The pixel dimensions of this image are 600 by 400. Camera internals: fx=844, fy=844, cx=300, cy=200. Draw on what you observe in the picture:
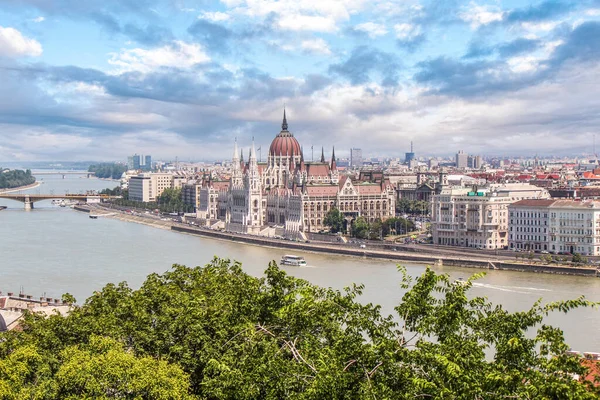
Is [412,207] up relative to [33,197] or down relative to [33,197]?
down

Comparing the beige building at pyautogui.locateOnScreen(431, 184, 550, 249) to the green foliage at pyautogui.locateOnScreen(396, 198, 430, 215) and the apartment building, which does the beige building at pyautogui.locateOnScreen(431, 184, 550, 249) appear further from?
the green foliage at pyautogui.locateOnScreen(396, 198, 430, 215)

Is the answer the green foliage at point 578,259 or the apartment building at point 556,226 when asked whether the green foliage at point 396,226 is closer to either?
the apartment building at point 556,226

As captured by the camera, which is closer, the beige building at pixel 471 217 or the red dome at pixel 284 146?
the beige building at pixel 471 217

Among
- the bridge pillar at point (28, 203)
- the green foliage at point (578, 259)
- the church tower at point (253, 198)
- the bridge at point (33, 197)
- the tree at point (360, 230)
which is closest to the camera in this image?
the green foliage at point (578, 259)

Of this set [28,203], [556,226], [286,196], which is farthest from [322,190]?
[28,203]

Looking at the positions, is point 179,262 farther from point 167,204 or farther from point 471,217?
point 167,204

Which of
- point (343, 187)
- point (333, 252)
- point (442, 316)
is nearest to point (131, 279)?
point (333, 252)

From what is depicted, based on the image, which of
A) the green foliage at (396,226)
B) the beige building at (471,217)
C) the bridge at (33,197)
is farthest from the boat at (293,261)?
the bridge at (33,197)
